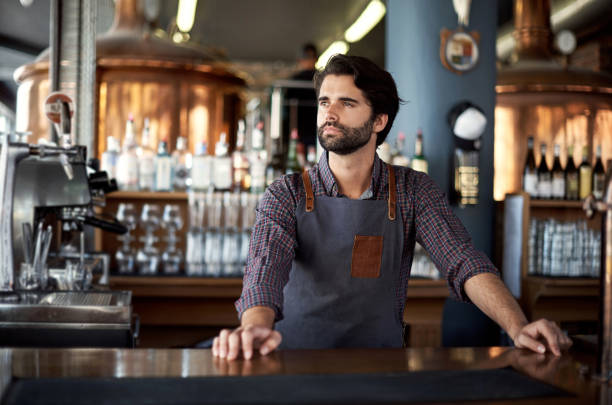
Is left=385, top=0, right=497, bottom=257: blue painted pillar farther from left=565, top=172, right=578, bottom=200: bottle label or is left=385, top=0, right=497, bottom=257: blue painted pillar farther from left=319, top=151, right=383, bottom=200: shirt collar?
left=319, top=151, right=383, bottom=200: shirt collar

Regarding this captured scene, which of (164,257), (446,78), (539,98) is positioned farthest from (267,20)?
(164,257)

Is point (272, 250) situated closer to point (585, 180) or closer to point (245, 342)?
point (245, 342)

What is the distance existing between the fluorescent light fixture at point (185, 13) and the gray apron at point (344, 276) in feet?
19.8

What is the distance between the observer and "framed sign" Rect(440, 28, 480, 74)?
405cm

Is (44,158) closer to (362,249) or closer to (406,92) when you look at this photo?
(362,249)

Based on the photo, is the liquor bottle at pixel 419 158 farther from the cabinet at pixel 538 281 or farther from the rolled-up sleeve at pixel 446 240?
the rolled-up sleeve at pixel 446 240

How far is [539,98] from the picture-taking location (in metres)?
5.11

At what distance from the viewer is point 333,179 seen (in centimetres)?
195

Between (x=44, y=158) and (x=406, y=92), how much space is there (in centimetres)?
238

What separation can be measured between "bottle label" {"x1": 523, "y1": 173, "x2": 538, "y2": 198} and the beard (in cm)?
275

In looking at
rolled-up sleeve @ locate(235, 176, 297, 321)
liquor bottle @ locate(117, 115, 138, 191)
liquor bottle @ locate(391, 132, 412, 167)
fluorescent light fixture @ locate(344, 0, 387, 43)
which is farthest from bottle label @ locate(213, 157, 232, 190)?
fluorescent light fixture @ locate(344, 0, 387, 43)

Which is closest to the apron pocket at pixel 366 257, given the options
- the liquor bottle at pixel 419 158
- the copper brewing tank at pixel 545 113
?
the liquor bottle at pixel 419 158

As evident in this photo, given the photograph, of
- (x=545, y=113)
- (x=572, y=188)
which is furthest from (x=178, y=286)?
(x=545, y=113)

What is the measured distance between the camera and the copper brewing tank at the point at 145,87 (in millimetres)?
5480
